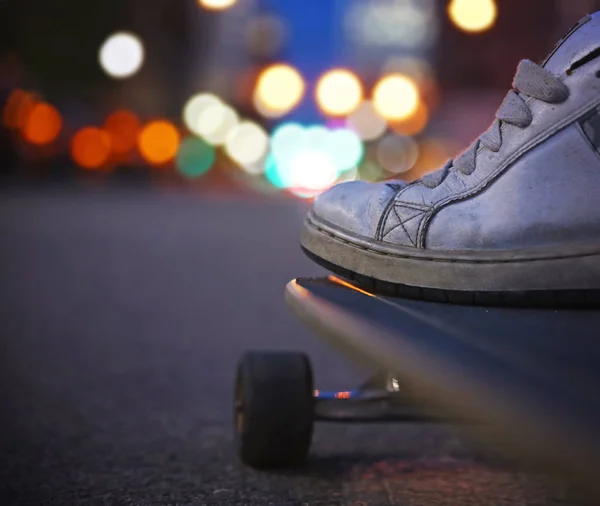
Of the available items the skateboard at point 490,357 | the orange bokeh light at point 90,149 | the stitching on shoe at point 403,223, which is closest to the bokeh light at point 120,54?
the orange bokeh light at point 90,149

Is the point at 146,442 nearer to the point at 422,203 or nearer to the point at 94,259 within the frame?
the point at 422,203

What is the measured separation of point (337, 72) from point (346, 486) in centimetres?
4242

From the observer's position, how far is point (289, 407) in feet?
8.39

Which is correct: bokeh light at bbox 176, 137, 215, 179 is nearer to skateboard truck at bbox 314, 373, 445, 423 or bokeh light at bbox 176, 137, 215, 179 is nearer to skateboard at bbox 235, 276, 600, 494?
skateboard truck at bbox 314, 373, 445, 423

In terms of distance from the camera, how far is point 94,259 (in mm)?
8539

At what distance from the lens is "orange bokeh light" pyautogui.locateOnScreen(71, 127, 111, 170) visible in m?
30.4

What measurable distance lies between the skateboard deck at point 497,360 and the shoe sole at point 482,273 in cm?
2

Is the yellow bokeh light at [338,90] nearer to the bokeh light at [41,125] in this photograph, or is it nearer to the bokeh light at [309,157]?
the bokeh light at [309,157]

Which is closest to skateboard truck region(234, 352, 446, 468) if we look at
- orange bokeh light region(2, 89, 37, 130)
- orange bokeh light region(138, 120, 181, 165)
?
orange bokeh light region(2, 89, 37, 130)

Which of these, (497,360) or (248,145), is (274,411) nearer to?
(497,360)

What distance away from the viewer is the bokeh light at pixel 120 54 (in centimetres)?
4816

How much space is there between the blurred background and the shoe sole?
1094 cm

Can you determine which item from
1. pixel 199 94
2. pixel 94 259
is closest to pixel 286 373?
pixel 94 259

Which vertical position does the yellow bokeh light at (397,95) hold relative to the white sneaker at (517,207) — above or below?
above
